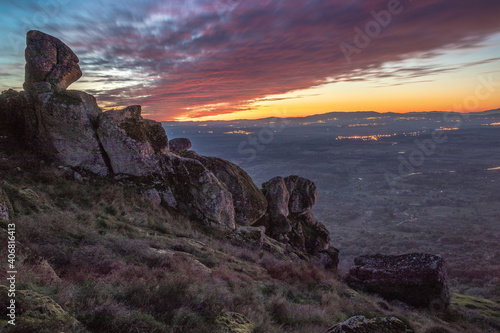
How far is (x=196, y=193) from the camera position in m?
16.8

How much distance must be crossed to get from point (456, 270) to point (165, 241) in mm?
40995

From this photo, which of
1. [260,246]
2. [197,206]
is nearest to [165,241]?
[197,206]

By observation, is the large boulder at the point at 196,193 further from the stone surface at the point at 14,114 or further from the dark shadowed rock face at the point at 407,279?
the dark shadowed rock face at the point at 407,279

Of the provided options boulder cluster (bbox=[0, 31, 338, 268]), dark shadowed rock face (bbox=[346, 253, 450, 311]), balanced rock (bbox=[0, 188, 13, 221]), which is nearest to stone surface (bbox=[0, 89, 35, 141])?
boulder cluster (bbox=[0, 31, 338, 268])

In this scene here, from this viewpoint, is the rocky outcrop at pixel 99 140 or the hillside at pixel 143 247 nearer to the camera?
the hillside at pixel 143 247

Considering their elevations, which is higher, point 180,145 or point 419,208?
point 180,145

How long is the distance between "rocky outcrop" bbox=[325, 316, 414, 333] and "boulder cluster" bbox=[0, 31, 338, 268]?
39.6 ft

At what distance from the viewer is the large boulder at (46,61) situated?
57.2 ft

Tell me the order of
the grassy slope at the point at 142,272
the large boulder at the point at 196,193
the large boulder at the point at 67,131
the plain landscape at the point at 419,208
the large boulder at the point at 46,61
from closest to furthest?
the grassy slope at the point at 142,272 → the large boulder at the point at 67,131 → the large boulder at the point at 196,193 → the large boulder at the point at 46,61 → the plain landscape at the point at 419,208

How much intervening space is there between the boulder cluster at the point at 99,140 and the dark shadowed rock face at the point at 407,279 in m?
8.72

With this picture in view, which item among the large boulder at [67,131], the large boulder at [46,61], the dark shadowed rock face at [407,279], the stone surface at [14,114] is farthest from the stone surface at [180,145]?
the dark shadowed rock face at [407,279]

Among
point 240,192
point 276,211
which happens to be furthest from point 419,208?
point 240,192

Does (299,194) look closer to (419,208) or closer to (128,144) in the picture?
(128,144)

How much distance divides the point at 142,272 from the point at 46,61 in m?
18.4
